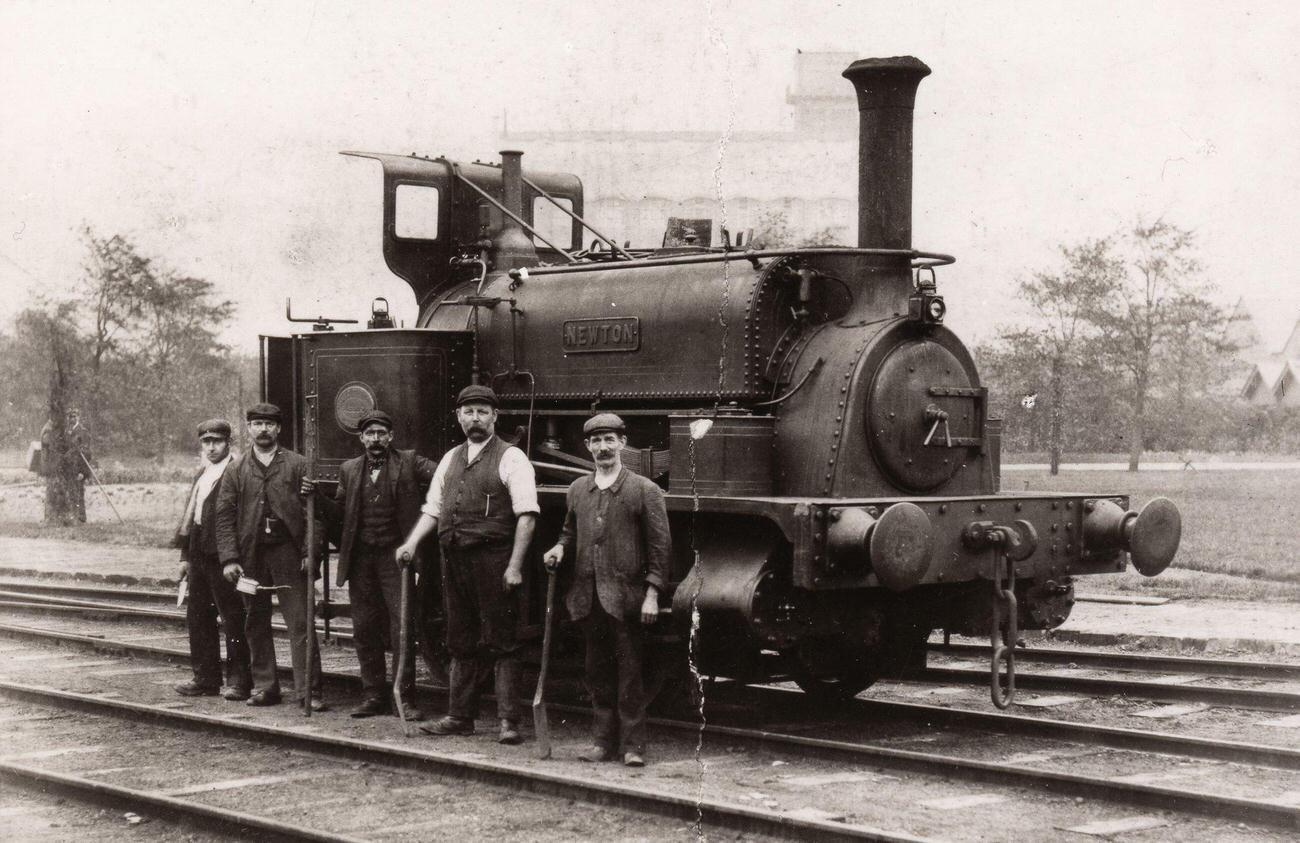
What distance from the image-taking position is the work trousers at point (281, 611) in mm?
8656

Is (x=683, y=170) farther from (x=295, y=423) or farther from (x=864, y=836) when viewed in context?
(x=864, y=836)

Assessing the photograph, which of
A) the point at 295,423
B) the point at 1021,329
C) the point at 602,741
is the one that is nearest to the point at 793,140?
the point at 1021,329

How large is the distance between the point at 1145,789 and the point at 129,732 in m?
5.35

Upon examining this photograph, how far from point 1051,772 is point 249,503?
4.88 meters

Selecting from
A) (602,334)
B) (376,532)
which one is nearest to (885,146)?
(602,334)

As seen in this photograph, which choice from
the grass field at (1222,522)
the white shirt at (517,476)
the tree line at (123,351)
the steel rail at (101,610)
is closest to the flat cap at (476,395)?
the white shirt at (517,476)

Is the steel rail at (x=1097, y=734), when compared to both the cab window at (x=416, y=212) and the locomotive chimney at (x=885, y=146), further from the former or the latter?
the cab window at (x=416, y=212)

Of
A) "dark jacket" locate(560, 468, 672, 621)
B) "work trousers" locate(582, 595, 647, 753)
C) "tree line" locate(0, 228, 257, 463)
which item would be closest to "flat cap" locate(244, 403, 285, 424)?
"dark jacket" locate(560, 468, 672, 621)

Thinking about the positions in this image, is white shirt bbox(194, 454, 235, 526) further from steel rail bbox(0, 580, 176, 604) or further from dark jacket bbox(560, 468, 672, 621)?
steel rail bbox(0, 580, 176, 604)

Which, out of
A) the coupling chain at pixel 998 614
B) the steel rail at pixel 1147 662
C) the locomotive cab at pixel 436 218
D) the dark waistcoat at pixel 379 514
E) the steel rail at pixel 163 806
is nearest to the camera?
the steel rail at pixel 163 806

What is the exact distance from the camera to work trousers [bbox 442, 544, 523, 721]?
7543mm

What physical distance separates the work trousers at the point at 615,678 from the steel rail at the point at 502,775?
0.53 metres

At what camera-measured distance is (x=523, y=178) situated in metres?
10.3

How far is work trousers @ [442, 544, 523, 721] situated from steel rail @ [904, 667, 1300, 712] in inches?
120
